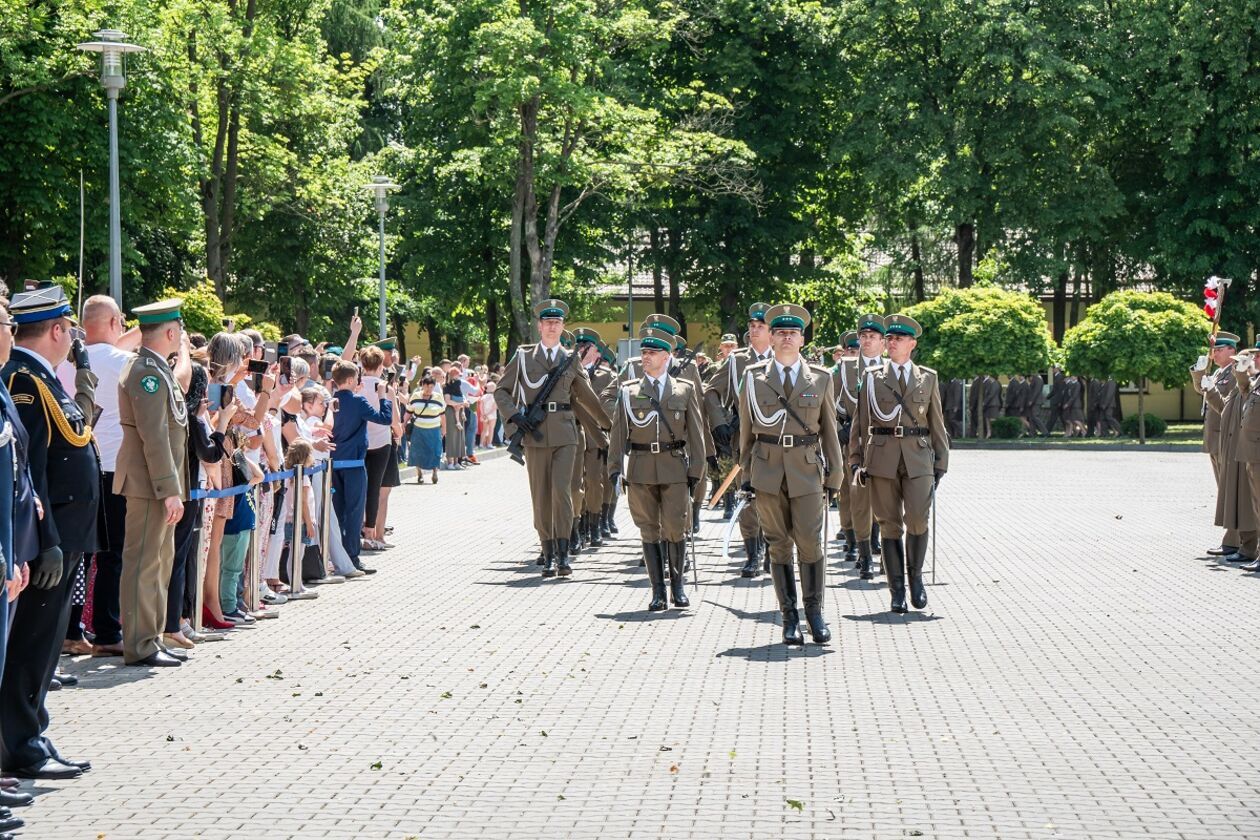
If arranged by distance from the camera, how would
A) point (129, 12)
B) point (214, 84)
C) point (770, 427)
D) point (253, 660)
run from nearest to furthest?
point (253, 660) → point (770, 427) → point (129, 12) → point (214, 84)

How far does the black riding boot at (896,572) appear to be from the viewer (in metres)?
12.9

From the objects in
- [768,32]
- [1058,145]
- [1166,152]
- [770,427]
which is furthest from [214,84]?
[770,427]

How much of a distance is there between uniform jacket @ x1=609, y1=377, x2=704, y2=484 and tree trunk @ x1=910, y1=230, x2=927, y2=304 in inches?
1825

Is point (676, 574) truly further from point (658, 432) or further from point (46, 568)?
point (46, 568)

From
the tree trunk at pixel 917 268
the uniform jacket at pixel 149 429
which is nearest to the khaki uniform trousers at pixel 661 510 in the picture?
the uniform jacket at pixel 149 429

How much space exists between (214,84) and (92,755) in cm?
3382

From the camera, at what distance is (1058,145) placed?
1959 inches

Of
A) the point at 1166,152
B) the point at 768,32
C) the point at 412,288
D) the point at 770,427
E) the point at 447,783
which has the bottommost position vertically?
the point at 447,783

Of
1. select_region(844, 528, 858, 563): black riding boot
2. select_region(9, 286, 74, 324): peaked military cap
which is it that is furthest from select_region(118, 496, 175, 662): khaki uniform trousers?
select_region(844, 528, 858, 563): black riding boot

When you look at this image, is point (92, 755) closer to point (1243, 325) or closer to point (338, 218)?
point (338, 218)

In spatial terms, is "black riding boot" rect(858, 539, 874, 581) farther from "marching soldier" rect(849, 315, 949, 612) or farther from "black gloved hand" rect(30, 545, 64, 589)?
"black gloved hand" rect(30, 545, 64, 589)

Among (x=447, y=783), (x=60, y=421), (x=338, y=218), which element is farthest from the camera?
(x=338, y=218)

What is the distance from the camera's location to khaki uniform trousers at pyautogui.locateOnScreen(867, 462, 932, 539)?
1295 cm

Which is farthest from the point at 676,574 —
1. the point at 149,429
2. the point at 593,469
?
the point at 593,469
